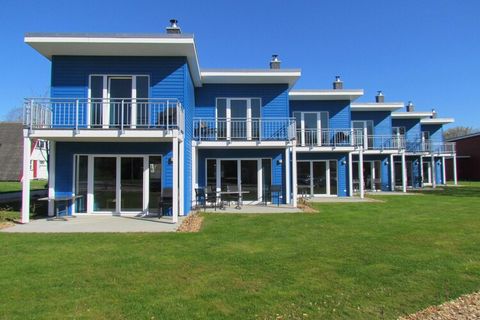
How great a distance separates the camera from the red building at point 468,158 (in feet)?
132

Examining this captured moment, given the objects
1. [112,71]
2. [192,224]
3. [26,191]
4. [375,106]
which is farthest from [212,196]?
[375,106]

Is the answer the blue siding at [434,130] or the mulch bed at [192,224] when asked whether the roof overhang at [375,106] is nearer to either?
the blue siding at [434,130]

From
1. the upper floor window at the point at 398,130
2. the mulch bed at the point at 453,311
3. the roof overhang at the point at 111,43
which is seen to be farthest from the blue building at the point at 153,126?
the upper floor window at the point at 398,130

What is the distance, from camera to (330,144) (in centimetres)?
2153

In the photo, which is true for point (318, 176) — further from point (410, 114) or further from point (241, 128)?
point (410, 114)

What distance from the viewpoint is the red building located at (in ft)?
132

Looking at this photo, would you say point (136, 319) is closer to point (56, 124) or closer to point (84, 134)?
point (84, 134)

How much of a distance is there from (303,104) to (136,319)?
19305mm

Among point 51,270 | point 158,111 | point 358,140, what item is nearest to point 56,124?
point 158,111

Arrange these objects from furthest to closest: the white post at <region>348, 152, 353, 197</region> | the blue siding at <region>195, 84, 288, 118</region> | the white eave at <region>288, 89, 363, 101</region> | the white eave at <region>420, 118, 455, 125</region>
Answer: the white eave at <region>420, 118, 455, 125</region>, the white post at <region>348, 152, 353, 197</region>, the white eave at <region>288, 89, 363, 101</region>, the blue siding at <region>195, 84, 288, 118</region>

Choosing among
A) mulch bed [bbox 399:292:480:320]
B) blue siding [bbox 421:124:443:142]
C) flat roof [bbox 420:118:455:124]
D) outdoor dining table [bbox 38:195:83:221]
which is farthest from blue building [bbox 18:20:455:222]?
blue siding [bbox 421:124:443:142]

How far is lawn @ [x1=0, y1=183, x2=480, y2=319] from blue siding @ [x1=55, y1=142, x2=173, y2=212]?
165 inches

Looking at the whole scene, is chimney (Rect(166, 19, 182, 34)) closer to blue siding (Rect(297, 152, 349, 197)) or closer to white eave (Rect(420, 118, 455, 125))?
blue siding (Rect(297, 152, 349, 197))

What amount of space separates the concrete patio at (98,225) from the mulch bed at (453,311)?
6687mm
